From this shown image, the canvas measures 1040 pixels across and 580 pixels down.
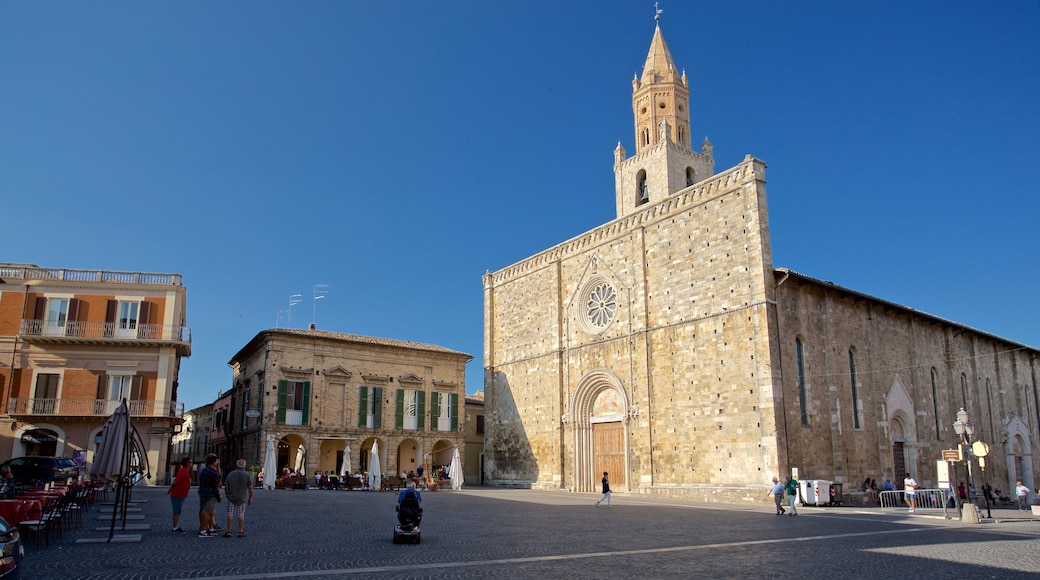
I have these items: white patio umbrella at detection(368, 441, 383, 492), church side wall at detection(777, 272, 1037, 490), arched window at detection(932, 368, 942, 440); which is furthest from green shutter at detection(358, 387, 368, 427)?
arched window at detection(932, 368, 942, 440)

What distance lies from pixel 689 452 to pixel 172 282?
23021 millimetres

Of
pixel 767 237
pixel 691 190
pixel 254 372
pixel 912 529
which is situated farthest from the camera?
pixel 254 372

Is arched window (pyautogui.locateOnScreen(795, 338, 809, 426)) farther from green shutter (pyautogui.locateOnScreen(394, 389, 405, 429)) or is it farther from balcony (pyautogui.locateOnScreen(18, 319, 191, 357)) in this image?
balcony (pyautogui.locateOnScreen(18, 319, 191, 357))

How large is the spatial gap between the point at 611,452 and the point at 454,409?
12.7 metres

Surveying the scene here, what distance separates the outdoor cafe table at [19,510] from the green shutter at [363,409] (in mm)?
26339

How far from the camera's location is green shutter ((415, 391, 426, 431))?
37938mm

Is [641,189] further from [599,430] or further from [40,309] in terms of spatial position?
[40,309]

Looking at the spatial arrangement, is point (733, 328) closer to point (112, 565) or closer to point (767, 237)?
point (767, 237)

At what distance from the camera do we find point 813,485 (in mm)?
22000

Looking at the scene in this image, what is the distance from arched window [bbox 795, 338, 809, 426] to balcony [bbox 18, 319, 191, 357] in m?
24.5

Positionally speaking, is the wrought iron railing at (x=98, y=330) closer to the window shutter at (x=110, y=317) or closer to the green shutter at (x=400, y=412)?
the window shutter at (x=110, y=317)

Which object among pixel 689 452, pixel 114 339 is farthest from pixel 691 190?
pixel 114 339

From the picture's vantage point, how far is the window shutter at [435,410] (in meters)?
38.5

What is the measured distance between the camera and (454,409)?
39500 millimetres
